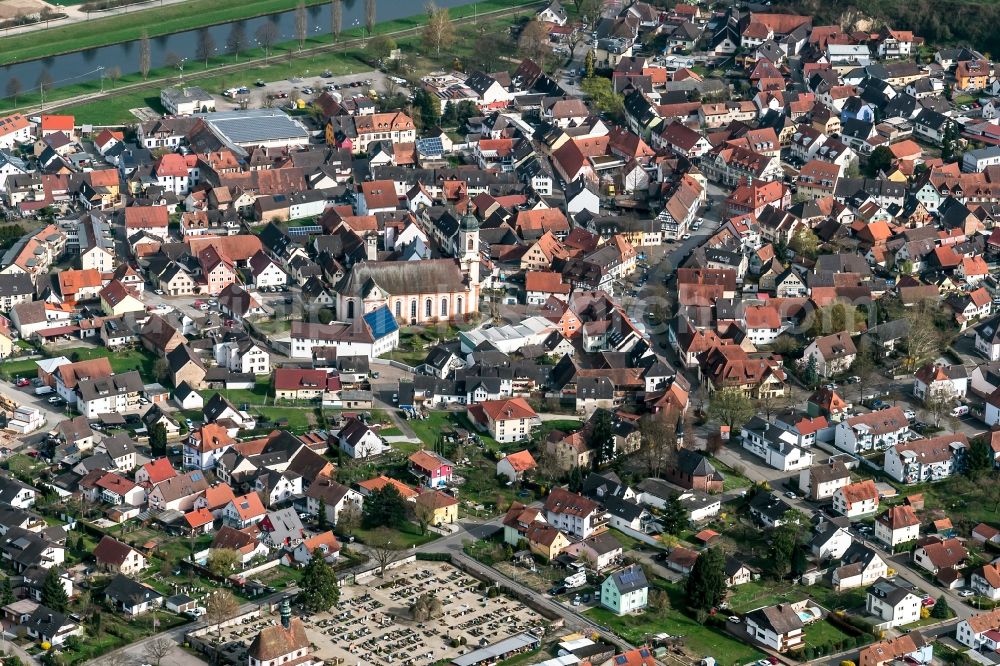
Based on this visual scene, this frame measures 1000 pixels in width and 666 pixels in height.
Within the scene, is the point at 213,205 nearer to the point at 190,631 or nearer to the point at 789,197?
the point at 789,197

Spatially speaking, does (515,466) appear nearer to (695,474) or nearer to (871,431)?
(695,474)

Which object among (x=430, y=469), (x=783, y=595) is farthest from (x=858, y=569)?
(x=430, y=469)

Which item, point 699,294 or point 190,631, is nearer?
point 190,631

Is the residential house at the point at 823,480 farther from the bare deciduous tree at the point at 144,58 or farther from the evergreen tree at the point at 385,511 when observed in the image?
the bare deciduous tree at the point at 144,58

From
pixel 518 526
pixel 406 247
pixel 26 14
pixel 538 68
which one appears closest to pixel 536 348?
pixel 406 247

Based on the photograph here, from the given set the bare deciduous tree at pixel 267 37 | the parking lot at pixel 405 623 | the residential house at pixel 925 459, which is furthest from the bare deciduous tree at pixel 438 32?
the parking lot at pixel 405 623

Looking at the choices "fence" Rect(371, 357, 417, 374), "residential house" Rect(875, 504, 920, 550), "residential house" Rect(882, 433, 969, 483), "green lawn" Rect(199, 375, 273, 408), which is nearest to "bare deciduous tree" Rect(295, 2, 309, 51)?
"fence" Rect(371, 357, 417, 374)
